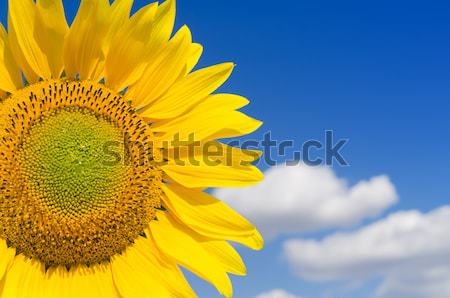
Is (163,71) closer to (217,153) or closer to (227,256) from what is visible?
(217,153)

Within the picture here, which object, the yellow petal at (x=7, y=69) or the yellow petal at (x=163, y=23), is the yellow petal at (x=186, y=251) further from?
the yellow petal at (x=7, y=69)

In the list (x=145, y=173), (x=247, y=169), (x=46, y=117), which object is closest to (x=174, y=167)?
(x=145, y=173)

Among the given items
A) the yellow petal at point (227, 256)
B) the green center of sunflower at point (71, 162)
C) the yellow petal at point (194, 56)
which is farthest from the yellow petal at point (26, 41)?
the yellow petal at point (227, 256)

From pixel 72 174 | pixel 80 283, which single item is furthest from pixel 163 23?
pixel 80 283

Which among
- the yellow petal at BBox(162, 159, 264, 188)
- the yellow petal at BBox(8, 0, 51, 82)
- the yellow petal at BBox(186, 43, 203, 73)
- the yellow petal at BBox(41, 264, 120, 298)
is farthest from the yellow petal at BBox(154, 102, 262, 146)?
the yellow petal at BBox(41, 264, 120, 298)

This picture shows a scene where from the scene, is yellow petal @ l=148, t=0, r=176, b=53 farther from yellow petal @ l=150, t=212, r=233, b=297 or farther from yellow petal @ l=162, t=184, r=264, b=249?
yellow petal @ l=150, t=212, r=233, b=297

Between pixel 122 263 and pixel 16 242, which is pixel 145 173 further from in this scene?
pixel 16 242
